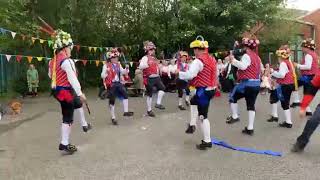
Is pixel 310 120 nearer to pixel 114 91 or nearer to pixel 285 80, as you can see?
pixel 285 80

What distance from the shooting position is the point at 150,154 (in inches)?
342

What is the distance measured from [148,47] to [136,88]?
23.1 feet

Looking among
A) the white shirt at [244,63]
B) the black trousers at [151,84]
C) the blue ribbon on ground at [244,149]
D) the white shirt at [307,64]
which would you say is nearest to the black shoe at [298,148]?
the blue ribbon on ground at [244,149]

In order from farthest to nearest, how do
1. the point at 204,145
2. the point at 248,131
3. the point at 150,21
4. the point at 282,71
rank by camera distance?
the point at 150,21
the point at 282,71
the point at 248,131
the point at 204,145

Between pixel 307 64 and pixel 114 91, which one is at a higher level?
pixel 307 64

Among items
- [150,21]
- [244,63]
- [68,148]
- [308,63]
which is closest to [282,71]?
[244,63]

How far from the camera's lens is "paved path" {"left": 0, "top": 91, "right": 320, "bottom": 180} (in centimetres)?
743

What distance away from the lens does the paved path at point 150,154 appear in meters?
7.43

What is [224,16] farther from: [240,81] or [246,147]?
[246,147]

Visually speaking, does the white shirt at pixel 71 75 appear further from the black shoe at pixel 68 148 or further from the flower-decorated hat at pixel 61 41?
the black shoe at pixel 68 148

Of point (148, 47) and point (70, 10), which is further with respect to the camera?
point (70, 10)

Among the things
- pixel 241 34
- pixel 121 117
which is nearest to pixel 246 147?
pixel 121 117

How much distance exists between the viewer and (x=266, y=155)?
8406 millimetres

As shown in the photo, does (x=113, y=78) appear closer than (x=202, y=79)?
No
